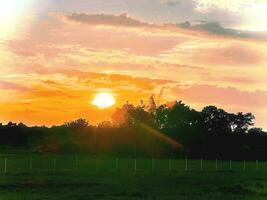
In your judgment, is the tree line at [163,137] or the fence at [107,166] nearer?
the fence at [107,166]

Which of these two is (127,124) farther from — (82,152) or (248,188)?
(248,188)

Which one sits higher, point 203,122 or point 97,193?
point 203,122

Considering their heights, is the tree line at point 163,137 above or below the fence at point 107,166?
above

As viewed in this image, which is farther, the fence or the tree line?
the tree line

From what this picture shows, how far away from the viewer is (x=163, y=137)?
159000mm

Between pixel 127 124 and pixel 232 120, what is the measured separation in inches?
1449

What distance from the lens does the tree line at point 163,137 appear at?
152 m

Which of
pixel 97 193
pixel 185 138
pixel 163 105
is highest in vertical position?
pixel 163 105

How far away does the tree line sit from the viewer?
497 feet

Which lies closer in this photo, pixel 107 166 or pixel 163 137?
pixel 107 166

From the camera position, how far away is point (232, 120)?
637 feet

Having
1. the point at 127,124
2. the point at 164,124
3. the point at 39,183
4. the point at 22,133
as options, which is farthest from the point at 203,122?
the point at 39,183

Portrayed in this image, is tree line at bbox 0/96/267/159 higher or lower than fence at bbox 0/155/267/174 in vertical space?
higher

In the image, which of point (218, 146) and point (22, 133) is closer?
point (218, 146)
